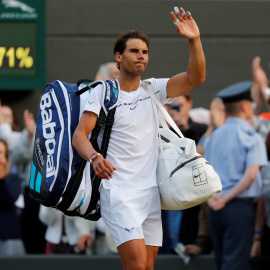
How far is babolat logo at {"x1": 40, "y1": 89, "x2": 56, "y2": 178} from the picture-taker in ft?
18.3

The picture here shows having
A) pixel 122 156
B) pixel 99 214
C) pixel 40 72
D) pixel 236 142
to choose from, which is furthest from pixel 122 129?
pixel 40 72

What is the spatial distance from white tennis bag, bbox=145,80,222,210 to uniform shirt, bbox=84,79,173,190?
0.32 feet

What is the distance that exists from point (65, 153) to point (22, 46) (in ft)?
20.3

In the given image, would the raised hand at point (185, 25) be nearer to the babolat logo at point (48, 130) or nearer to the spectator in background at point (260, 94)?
the babolat logo at point (48, 130)

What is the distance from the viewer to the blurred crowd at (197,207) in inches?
317

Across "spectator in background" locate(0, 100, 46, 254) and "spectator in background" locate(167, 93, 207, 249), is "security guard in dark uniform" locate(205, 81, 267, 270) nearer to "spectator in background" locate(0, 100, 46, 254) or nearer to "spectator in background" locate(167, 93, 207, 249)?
"spectator in background" locate(167, 93, 207, 249)

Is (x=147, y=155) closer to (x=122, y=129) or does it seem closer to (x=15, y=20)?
(x=122, y=129)

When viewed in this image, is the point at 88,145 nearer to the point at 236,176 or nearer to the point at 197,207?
the point at 236,176

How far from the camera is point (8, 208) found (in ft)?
28.8

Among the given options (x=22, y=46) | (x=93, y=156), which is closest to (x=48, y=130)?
(x=93, y=156)

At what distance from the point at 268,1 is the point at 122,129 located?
26.1ft

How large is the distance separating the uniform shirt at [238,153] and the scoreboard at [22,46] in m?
4.28

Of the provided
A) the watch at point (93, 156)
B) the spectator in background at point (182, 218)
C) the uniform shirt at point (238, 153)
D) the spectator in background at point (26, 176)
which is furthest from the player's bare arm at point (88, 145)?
the spectator in background at point (26, 176)

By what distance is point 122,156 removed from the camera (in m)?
5.57
